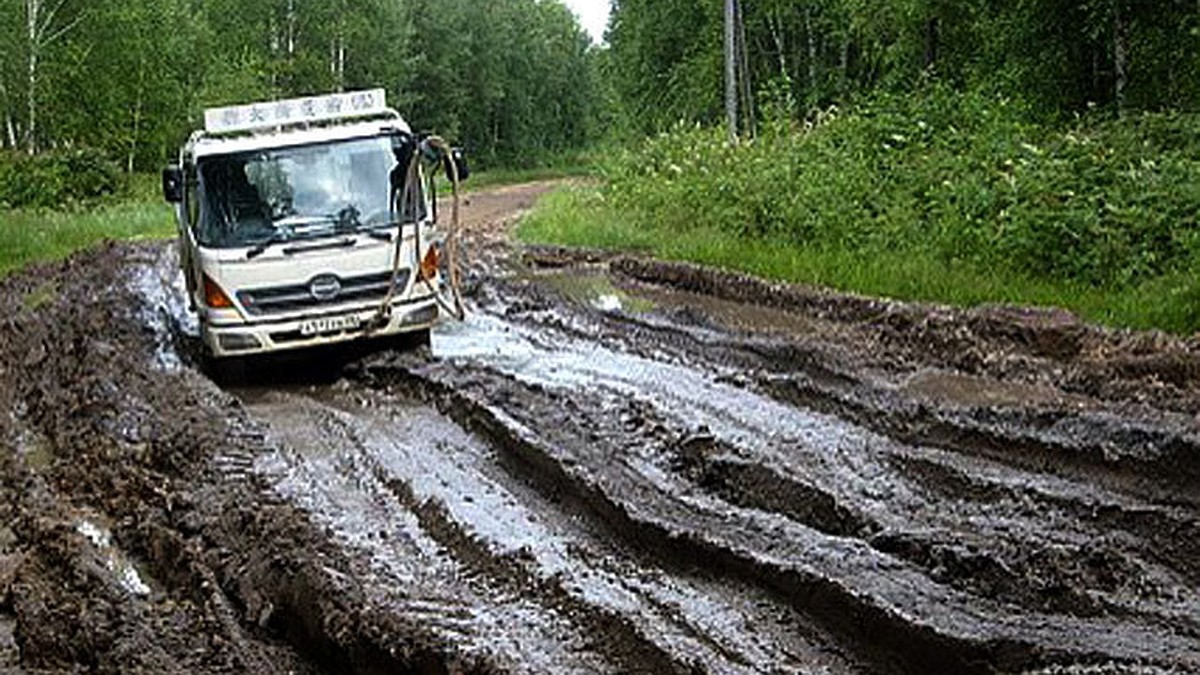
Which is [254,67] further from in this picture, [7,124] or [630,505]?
[630,505]

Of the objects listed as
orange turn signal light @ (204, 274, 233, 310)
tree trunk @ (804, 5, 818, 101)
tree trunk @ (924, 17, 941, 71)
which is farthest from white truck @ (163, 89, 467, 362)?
tree trunk @ (804, 5, 818, 101)

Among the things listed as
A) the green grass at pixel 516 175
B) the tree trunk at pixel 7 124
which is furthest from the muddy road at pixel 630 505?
the green grass at pixel 516 175

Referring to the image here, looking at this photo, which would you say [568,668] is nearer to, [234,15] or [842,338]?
[842,338]

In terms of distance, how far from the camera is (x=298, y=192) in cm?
1308

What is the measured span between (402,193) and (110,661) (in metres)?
7.52

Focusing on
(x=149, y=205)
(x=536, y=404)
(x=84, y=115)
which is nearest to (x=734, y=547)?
(x=536, y=404)

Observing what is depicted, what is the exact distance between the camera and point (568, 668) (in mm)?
5691

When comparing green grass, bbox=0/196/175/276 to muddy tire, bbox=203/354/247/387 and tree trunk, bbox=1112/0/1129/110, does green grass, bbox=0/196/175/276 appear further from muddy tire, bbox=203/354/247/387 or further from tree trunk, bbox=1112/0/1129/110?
tree trunk, bbox=1112/0/1129/110

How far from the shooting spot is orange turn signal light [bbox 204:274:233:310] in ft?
41.7

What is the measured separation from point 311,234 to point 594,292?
5.90 meters

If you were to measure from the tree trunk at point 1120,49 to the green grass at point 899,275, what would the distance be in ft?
23.5

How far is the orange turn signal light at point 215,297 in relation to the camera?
12.7 meters

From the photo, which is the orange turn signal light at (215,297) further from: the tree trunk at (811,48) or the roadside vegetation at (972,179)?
the tree trunk at (811,48)

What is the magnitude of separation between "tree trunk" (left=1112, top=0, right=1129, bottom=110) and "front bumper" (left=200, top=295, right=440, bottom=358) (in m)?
14.6
